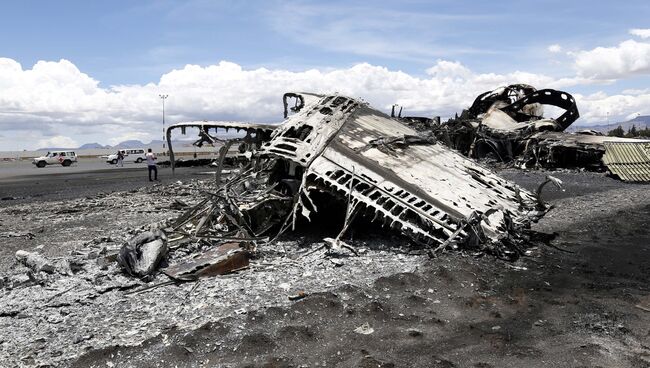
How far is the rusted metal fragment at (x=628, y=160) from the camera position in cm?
1777

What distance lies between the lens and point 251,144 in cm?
1046

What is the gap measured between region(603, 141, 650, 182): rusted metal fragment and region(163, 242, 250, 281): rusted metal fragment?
1600 cm

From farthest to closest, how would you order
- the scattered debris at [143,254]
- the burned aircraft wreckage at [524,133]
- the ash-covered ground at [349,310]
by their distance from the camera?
the burned aircraft wreckage at [524,133], the scattered debris at [143,254], the ash-covered ground at [349,310]

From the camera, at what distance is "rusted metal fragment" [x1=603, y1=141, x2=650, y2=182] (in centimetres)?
1777

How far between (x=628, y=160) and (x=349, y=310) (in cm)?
1776

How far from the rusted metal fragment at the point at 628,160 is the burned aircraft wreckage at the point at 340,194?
1050 centimetres

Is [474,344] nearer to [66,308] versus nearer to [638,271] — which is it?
[638,271]

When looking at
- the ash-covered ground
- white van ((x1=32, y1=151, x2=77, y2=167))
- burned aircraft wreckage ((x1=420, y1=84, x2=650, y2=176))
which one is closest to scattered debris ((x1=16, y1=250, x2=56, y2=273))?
the ash-covered ground

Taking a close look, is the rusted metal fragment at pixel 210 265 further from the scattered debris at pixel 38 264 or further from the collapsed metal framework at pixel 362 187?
the scattered debris at pixel 38 264

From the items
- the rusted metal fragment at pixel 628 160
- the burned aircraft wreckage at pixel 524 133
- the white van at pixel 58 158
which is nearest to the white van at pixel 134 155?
the white van at pixel 58 158

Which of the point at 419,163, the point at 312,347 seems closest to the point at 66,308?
the point at 312,347

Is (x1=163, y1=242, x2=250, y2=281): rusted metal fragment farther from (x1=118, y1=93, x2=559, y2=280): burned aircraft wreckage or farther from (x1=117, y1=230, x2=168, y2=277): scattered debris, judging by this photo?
(x1=117, y1=230, x2=168, y2=277): scattered debris

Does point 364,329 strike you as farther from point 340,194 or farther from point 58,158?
point 58,158

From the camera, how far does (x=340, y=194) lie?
25.8ft
